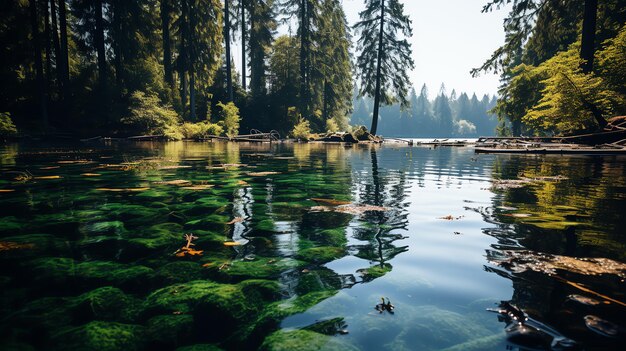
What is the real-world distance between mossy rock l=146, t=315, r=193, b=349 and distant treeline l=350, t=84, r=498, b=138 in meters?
135

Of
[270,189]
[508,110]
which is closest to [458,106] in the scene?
[508,110]

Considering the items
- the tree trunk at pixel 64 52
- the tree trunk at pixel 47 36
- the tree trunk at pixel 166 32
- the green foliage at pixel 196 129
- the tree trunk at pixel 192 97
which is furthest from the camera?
the tree trunk at pixel 166 32

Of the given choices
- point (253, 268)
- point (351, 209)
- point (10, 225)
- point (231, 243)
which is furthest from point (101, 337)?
point (351, 209)

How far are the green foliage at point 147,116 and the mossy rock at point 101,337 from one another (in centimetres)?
2420

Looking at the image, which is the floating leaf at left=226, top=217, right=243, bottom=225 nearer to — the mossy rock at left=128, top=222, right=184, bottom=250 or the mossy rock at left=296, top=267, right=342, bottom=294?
the mossy rock at left=128, top=222, right=184, bottom=250

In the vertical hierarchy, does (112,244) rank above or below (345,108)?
below

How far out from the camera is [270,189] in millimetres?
6066

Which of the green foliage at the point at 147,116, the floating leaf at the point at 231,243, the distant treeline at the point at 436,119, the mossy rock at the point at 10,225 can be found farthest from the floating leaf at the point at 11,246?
the distant treeline at the point at 436,119

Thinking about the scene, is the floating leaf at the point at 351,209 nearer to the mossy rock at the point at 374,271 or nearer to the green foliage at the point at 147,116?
the mossy rock at the point at 374,271

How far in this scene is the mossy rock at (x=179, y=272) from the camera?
2.41 metres

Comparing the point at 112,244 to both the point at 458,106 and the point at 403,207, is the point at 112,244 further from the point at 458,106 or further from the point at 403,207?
the point at 458,106

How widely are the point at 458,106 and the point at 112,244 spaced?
169 m

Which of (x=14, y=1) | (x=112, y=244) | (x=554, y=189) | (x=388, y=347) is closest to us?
(x=388, y=347)

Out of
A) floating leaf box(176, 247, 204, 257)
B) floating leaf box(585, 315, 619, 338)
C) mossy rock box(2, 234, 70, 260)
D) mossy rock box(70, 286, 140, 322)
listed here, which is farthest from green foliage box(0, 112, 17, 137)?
floating leaf box(585, 315, 619, 338)
